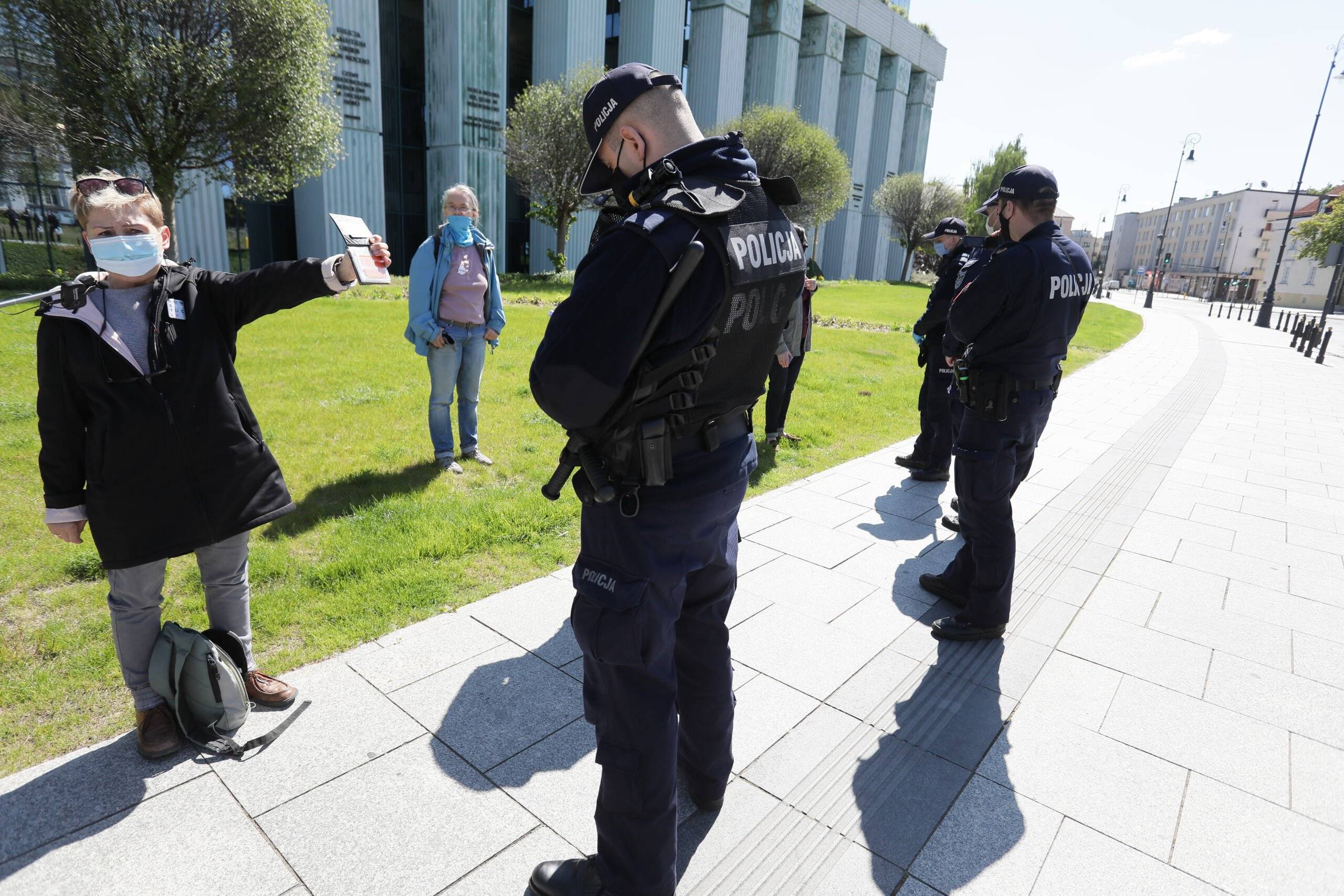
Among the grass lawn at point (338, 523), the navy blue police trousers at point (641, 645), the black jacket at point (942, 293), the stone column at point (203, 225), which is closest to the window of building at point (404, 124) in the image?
the stone column at point (203, 225)

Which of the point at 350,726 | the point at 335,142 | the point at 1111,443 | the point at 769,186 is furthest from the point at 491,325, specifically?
the point at 335,142

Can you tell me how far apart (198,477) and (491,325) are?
11.4 ft

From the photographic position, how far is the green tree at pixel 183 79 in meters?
13.4

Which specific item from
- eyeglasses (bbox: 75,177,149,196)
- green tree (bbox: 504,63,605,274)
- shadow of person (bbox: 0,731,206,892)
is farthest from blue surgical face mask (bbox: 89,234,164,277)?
green tree (bbox: 504,63,605,274)

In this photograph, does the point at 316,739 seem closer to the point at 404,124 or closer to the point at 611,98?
the point at 611,98

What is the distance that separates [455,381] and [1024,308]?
4290 mm

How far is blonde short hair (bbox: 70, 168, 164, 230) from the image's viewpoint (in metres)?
2.33

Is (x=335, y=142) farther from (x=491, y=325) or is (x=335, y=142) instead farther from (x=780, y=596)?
(x=780, y=596)

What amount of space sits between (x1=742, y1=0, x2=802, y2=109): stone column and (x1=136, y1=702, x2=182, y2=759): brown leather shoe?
40.3 m

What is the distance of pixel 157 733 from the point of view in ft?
8.43

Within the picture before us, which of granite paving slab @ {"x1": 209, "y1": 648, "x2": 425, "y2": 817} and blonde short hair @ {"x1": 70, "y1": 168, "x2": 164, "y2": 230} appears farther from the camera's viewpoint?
granite paving slab @ {"x1": 209, "y1": 648, "x2": 425, "y2": 817}

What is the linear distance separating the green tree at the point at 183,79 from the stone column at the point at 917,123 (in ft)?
150

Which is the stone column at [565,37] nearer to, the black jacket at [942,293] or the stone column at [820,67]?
the stone column at [820,67]

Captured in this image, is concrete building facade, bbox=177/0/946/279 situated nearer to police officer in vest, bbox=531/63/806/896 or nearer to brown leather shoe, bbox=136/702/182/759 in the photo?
brown leather shoe, bbox=136/702/182/759
